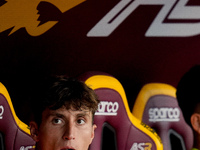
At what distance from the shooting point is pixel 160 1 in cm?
153

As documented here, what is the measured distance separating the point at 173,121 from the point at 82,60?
37cm

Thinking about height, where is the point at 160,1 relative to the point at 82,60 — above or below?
above

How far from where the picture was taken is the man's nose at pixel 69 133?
1.03m

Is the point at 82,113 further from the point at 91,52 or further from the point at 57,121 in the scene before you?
the point at 91,52

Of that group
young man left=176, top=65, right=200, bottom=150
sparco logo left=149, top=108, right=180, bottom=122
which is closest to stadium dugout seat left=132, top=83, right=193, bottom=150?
sparco logo left=149, top=108, right=180, bottom=122

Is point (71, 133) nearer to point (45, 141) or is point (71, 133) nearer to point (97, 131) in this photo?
point (45, 141)

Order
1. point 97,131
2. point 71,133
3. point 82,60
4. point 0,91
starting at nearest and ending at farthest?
point 71,133, point 0,91, point 97,131, point 82,60

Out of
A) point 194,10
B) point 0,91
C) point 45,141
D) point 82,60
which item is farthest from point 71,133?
point 194,10

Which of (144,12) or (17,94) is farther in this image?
(144,12)

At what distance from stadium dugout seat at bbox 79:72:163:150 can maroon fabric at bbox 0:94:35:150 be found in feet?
0.72

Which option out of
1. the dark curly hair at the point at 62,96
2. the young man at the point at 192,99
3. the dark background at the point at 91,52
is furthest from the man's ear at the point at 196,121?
the dark background at the point at 91,52

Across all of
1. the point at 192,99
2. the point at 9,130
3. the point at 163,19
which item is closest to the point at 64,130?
the point at 9,130

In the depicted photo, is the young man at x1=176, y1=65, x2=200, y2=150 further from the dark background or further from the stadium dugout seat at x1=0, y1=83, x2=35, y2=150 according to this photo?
the stadium dugout seat at x1=0, y1=83, x2=35, y2=150

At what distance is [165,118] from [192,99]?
327 millimetres
